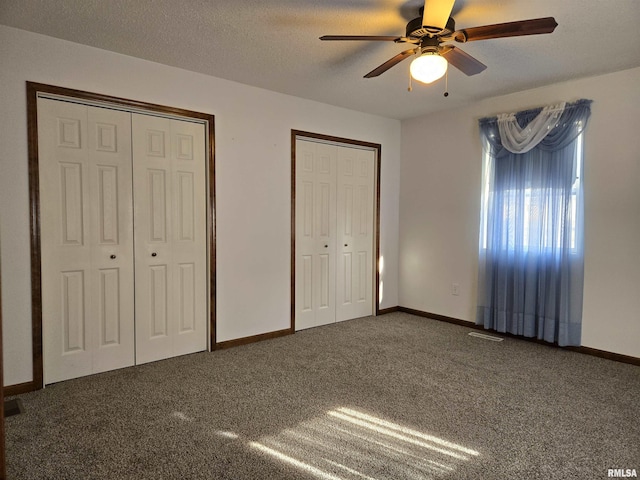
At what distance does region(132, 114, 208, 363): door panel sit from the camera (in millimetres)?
3344

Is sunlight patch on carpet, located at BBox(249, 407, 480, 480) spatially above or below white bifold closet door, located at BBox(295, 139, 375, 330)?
below

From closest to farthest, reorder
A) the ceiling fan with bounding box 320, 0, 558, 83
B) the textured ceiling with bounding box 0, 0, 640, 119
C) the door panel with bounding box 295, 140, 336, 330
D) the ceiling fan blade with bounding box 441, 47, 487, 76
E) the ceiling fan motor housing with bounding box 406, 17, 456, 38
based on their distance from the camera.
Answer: the ceiling fan with bounding box 320, 0, 558, 83 → the ceiling fan motor housing with bounding box 406, 17, 456, 38 → the textured ceiling with bounding box 0, 0, 640, 119 → the ceiling fan blade with bounding box 441, 47, 487, 76 → the door panel with bounding box 295, 140, 336, 330

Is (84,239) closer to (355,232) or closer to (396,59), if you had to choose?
(396,59)

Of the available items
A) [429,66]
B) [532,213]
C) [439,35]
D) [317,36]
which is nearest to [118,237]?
[317,36]

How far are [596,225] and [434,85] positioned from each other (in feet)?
6.27

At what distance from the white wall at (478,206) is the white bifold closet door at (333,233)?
583 mm

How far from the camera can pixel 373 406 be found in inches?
104

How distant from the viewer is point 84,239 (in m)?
3.07

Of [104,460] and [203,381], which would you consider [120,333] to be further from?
[104,460]

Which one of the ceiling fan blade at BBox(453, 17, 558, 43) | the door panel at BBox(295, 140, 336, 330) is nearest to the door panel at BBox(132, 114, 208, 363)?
the door panel at BBox(295, 140, 336, 330)

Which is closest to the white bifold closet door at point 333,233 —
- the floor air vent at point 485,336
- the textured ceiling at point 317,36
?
the textured ceiling at point 317,36

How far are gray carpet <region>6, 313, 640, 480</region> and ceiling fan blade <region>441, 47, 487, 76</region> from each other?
7.30 ft

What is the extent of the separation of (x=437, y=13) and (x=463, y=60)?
0.58 metres

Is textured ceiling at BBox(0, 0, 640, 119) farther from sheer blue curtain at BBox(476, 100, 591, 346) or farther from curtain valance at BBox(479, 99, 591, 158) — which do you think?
sheer blue curtain at BBox(476, 100, 591, 346)
